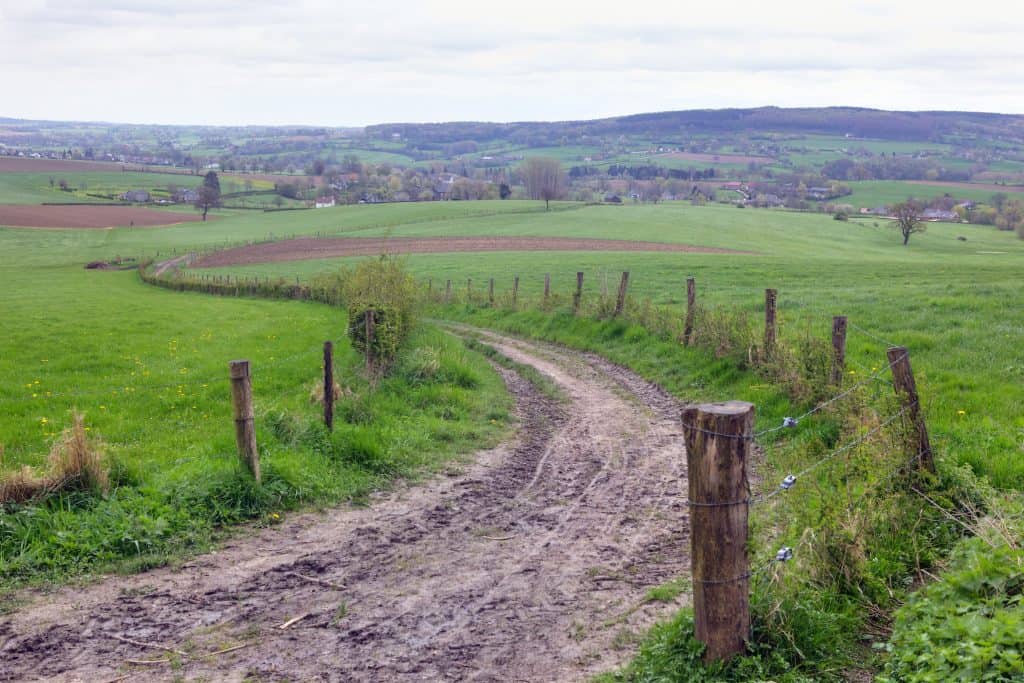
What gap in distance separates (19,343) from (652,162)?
182428 millimetres

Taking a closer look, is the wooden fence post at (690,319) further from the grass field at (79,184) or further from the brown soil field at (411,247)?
the grass field at (79,184)

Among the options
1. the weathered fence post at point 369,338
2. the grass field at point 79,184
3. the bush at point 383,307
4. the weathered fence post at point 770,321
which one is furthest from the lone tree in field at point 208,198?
the weathered fence post at point 770,321

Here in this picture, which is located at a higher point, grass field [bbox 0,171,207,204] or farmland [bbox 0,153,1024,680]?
grass field [bbox 0,171,207,204]

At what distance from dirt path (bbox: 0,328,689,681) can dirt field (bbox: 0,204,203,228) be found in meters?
92.0

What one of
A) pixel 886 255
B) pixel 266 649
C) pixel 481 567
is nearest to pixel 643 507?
pixel 481 567

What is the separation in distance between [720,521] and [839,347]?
269 inches

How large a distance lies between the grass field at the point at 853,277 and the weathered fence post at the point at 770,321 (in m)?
0.84

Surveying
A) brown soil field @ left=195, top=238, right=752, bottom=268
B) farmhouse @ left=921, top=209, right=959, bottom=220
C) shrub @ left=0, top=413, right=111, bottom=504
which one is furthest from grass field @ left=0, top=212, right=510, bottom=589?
farmhouse @ left=921, top=209, right=959, bottom=220

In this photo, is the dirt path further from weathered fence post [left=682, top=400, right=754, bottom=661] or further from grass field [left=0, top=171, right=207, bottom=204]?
grass field [left=0, top=171, right=207, bottom=204]

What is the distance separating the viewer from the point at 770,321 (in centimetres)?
1491

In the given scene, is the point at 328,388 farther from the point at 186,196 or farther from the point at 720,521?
the point at 186,196

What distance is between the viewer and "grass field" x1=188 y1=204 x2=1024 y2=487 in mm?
11344

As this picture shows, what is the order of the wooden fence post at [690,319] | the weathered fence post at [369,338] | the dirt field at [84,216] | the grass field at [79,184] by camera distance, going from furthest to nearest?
the grass field at [79,184] → the dirt field at [84,216] → the wooden fence post at [690,319] → the weathered fence post at [369,338]

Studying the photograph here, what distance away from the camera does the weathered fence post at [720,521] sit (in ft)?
18.1
